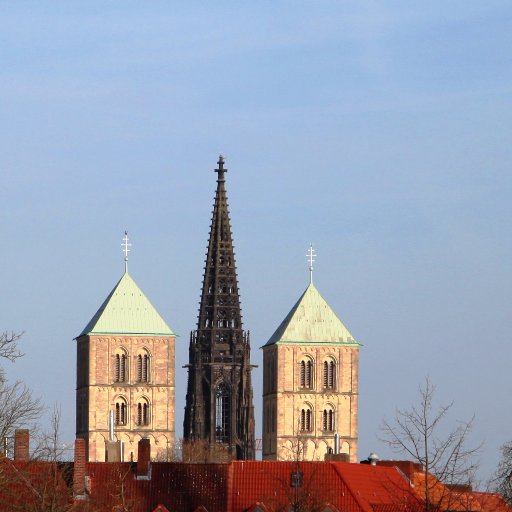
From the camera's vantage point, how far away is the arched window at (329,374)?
166625 millimetres

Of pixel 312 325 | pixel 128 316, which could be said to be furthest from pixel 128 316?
pixel 312 325

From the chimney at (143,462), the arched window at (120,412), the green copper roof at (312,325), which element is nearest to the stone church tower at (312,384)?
the green copper roof at (312,325)

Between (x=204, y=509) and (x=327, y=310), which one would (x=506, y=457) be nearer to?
(x=204, y=509)

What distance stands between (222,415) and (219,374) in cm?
237

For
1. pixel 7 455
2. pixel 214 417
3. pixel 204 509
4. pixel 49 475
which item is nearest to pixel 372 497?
pixel 204 509

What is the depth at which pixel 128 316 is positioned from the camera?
541 feet

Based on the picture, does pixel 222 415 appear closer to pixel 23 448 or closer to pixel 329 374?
pixel 329 374

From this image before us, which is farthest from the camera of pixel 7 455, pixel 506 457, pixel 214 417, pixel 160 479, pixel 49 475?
pixel 214 417

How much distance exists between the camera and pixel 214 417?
522 feet

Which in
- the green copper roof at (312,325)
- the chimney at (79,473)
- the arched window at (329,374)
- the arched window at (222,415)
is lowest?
the chimney at (79,473)

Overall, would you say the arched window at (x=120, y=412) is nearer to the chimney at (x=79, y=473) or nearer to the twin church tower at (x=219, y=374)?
the twin church tower at (x=219, y=374)

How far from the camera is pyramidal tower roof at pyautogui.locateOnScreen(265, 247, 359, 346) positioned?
166875 mm

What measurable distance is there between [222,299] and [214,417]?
784cm

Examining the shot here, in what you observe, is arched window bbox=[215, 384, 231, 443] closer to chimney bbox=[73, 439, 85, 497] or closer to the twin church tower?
the twin church tower
